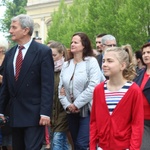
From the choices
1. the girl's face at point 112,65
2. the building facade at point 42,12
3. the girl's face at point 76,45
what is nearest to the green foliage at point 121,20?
the girl's face at point 76,45

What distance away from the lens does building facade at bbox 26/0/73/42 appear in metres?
78.0

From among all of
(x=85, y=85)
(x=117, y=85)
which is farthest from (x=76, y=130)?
(x=117, y=85)

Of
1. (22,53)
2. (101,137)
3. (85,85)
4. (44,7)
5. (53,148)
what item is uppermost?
(44,7)

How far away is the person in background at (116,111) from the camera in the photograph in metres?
5.09

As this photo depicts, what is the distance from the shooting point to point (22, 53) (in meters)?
6.28

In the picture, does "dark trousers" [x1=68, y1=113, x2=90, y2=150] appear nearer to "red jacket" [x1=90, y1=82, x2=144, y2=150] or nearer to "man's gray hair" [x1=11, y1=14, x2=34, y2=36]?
"man's gray hair" [x1=11, y1=14, x2=34, y2=36]

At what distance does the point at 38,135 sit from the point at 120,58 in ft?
5.00

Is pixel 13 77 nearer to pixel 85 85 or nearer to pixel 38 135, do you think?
pixel 38 135

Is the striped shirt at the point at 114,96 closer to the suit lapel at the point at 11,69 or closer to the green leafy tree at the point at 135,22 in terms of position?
the suit lapel at the point at 11,69

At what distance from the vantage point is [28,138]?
20.1 ft

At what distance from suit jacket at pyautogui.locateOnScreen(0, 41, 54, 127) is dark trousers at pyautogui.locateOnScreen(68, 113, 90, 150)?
3.99 ft

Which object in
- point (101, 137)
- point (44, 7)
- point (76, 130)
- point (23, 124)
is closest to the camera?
point (101, 137)

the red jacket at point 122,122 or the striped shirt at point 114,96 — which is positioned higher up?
the striped shirt at point 114,96

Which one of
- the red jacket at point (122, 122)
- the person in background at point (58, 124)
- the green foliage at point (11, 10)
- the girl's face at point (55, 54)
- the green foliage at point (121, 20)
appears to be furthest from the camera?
the green foliage at point (11, 10)
